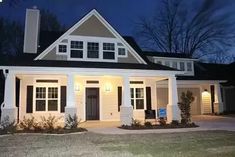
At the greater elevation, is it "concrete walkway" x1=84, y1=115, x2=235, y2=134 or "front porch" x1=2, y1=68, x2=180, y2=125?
"front porch" x1=2, y1=68, x2=180, y2=125

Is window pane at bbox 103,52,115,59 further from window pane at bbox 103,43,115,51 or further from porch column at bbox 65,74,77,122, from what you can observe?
porch column at bbox 65,74,77,122

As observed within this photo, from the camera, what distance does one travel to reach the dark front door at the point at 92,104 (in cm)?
1792

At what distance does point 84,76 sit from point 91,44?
7.89ft

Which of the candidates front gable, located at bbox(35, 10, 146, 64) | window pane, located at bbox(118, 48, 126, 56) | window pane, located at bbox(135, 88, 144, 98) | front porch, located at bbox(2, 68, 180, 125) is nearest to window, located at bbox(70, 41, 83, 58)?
front gable, located at bbox(35, 10, 146, 64)

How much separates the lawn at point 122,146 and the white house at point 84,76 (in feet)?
13.6

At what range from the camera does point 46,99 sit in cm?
1698

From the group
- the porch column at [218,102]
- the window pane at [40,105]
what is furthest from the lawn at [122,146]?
the porch column at [218,102]

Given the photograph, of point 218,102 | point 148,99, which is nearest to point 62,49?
point 148,99

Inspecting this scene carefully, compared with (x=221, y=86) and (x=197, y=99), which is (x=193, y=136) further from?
(x=221, y=86)

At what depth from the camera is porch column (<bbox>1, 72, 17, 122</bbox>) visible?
13141 millimetres

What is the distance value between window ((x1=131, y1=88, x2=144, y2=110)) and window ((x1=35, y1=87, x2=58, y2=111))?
17.2 feet

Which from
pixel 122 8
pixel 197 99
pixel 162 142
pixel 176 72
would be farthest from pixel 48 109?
pixel 122 8

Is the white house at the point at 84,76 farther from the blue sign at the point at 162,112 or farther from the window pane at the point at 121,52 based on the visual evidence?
the blue sign at the point at 162,112

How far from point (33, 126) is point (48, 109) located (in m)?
4.62
